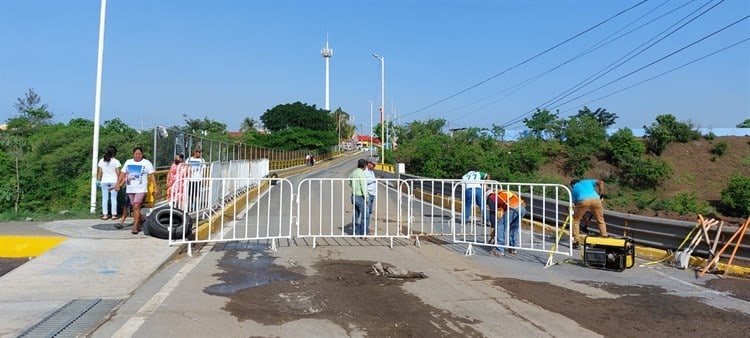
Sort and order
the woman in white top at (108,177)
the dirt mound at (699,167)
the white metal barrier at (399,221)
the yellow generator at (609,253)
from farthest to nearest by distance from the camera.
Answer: the dirt mound at (699,167)
the woman in white top at (108,177)
the white metal barrier at (399,221)
the yellow generator at (609,253)

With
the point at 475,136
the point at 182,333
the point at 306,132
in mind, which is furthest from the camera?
the point at 306,132

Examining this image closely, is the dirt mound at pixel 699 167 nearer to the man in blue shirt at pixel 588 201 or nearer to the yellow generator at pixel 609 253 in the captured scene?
the man in blue shirt at pixel 588 201

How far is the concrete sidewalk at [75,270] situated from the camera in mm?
5898

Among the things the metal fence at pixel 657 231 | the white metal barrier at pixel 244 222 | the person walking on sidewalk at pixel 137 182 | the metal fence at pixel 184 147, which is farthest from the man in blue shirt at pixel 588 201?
the metal fence at pixel 184 147

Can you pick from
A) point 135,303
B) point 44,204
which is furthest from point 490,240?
point 44,204

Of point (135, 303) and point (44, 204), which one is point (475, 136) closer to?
point (44, 204)

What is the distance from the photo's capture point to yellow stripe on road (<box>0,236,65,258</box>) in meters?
9.12

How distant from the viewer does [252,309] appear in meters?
6.04

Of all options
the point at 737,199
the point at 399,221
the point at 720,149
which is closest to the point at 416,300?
the point at 399,221

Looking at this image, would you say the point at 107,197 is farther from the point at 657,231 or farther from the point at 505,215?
the point at 657,231

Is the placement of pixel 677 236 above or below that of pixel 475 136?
below

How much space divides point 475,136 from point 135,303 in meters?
46.2

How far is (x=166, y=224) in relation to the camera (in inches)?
392

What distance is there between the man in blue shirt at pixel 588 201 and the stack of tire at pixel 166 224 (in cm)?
679
